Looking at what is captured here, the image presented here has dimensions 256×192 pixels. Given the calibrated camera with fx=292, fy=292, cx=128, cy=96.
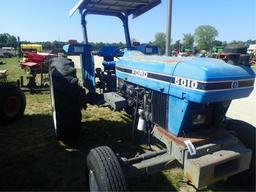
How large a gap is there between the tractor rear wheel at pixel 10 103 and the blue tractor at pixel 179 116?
2.09 metres

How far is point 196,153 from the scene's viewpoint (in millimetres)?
2998

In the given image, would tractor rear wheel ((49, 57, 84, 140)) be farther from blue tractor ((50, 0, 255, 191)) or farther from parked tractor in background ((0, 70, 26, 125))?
parked tractor in background ((0, 70, 26, 125))

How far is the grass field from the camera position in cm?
370

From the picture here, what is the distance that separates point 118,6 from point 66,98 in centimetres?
218

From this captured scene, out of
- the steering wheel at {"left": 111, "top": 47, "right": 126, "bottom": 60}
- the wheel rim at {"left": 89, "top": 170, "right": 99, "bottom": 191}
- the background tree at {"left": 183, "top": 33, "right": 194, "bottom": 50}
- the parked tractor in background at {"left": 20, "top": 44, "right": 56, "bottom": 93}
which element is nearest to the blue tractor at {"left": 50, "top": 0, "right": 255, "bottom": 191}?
the wheel rim at {"left": 89, "top": 170, "right": 99, "bottom": 191}

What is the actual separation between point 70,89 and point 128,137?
1.49 m

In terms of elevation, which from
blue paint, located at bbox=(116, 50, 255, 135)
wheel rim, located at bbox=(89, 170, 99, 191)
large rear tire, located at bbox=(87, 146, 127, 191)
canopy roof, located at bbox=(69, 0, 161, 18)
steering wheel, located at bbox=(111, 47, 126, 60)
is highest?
canopy roof, located at bbox=(69, 0, 161, 18)

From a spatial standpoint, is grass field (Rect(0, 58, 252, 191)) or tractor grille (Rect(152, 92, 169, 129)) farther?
grass field (Rect(0, 58, 252, 191))

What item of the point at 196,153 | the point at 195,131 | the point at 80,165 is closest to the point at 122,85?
the point at 80,165

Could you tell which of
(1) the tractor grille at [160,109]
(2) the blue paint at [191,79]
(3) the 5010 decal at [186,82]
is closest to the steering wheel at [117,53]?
(2) the blue paint at [191,79]

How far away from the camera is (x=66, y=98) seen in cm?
436

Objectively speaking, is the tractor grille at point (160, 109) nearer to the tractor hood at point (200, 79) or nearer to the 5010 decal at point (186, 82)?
the tractor hood at point (200, 79)

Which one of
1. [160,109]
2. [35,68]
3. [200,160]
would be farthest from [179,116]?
[35,68]

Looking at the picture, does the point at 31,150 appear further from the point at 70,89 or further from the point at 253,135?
the point at 253,135
